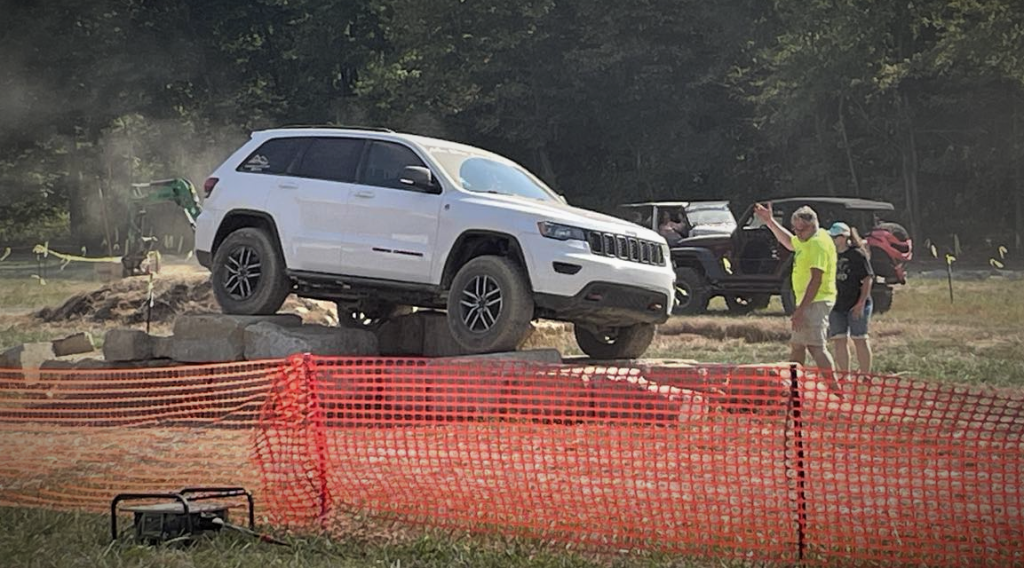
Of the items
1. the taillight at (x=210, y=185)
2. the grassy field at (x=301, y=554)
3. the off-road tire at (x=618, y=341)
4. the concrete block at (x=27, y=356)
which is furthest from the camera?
the off-road tire at (x=618, y=341)

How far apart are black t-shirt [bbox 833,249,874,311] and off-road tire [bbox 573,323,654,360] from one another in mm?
1878

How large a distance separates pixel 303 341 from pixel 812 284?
4.69 meters

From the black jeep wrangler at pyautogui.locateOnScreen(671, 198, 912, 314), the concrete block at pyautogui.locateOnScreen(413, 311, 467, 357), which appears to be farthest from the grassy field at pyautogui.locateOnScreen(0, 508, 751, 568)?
the black jeep wrangler at pyautogui.locateOnScreen(671, 198, 912, 314)

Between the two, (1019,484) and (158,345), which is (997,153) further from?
(1019,484)

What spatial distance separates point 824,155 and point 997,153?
549 cm

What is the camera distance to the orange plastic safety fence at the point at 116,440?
910 centimetres

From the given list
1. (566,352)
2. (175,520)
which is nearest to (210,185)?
(566,352)

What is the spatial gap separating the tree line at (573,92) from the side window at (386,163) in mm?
31950

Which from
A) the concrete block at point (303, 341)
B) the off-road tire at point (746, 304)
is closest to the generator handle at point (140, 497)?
the concrete block at point (303, 341)

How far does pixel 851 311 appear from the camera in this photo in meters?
13.5

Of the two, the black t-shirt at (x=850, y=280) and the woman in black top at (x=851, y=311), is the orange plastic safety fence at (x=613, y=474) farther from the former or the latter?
the black t-shirt at (x=850, y=280)

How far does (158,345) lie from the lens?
13.8 meters

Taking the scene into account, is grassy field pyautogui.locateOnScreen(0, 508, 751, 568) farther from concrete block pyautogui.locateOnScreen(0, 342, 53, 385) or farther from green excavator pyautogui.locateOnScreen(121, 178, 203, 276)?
green excavator pyautogui.locateOnScreen(121, 178, 203, 276)

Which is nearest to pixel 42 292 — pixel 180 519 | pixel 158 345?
pixel 158 345
